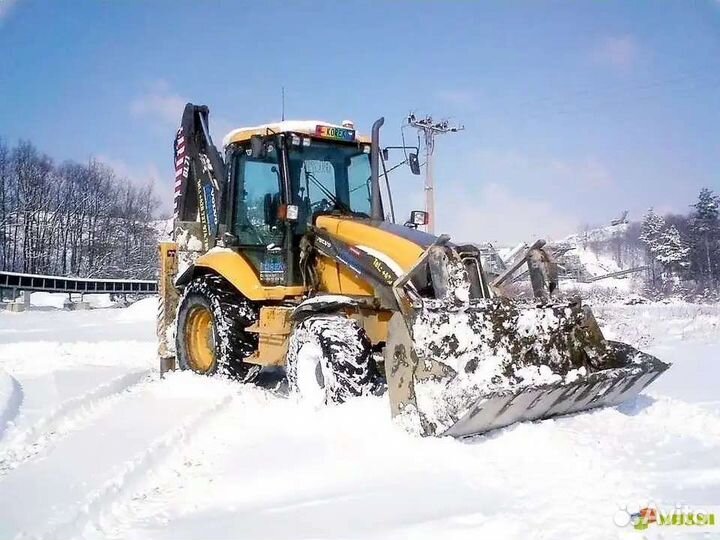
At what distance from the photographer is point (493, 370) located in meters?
4.24

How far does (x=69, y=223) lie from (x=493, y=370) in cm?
4576

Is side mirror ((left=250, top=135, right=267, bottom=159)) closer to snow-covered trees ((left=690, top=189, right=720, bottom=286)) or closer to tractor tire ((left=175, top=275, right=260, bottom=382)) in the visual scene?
tractor tire ((left=175, top=275, right=260, bottom=382))

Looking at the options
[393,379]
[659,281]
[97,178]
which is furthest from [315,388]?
[97,178]

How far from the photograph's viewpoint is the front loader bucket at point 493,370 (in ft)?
13.3

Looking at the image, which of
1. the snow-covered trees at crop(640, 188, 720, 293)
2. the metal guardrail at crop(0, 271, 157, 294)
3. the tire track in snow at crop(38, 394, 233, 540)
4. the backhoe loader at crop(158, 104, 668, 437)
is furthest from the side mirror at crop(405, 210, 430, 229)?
the snow-covered trees at crop(640, 188, 720, 293)

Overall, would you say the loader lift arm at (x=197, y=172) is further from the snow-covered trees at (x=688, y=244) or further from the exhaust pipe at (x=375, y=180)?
the snow-covered trees at (x=688, y=244)

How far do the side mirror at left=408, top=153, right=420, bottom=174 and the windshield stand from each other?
49 centimetres

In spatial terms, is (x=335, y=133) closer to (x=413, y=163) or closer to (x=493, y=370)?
(x=413, y=163)

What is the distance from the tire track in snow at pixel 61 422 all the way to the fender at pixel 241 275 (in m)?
1.52

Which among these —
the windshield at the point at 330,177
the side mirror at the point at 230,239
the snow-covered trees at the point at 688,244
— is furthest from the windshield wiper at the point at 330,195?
the snow-covered trees at the point at 688,244

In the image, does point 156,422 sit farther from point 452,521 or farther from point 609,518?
point 609,518

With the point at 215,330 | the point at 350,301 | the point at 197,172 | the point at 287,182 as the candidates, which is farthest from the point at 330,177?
the point at 197,172

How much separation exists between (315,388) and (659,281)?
30.5 m

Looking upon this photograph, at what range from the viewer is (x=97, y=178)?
46.2 m
